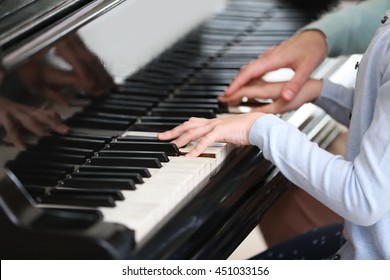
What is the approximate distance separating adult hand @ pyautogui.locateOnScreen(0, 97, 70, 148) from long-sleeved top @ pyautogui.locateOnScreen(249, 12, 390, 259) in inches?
13.2

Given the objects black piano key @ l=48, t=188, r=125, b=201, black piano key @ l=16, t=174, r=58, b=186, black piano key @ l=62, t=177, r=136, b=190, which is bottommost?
black piano key @ l=62, t=177, r=136, b=190

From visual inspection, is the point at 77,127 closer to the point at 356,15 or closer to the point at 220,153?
the point at 220,153

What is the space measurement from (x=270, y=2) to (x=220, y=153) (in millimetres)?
819

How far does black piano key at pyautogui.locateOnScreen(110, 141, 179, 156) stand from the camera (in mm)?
Answer: 1296

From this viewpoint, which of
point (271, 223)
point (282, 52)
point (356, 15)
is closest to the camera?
point (282, 52)

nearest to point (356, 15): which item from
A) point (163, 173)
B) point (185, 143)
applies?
point (185, 143)

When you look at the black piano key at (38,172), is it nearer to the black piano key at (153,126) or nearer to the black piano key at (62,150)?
the black piano key at (62,150)

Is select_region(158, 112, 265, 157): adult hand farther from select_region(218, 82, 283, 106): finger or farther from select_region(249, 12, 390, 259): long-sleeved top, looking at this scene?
select_region(218, 82, 283, 106): finger

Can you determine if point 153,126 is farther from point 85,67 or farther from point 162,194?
point 162,194

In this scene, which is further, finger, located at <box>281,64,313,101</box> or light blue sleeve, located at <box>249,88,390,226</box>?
finger, located at <box>281,64,313,101</box>

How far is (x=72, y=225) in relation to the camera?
3.32 ft

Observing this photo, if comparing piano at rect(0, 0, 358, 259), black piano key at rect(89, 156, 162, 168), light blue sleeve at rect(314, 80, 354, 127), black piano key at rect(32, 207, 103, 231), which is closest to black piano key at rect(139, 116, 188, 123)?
piano at rect(0, 0, 358, 259)

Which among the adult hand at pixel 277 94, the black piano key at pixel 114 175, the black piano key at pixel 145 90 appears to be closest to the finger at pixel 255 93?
the adult hand at pixel 277 94
